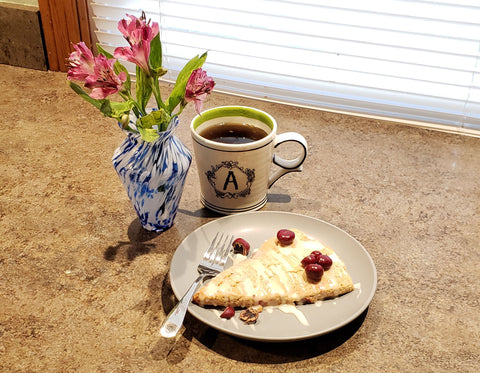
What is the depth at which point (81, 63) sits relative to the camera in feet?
2.61

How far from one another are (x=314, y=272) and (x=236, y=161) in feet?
0.85

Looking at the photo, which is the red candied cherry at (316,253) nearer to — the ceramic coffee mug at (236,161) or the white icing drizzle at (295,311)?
the white icing drizzle at (295,311)

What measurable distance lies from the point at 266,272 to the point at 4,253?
0.47 meters

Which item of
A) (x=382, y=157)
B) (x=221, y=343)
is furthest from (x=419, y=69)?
(x=221, y=343)

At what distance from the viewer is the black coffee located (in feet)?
3.35

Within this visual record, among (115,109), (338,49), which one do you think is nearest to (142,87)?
(115,109)

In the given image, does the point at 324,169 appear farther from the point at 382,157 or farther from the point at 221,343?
the point at 221,343

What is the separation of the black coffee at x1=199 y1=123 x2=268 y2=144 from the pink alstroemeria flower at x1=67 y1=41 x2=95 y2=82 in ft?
0.89

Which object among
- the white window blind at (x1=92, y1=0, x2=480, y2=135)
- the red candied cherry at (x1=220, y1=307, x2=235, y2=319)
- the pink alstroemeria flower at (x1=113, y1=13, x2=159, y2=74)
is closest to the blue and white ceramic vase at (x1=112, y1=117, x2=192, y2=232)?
the pink alstroemeria flower at (x1=113, y1=13, x2=159, y2=74)

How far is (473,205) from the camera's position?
1.10m

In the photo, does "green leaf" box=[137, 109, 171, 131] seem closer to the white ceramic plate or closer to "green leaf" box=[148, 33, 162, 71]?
"green leaf" box=[148, 33, 162, 71]

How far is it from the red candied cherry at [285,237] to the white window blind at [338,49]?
66 centimetres

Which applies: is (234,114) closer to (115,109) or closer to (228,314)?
(115,109)

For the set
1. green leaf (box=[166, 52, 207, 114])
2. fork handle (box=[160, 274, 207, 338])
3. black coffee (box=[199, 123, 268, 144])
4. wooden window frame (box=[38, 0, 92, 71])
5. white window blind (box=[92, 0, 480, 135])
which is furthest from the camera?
wooden window frame (box=[38, 0, 92, 71])
